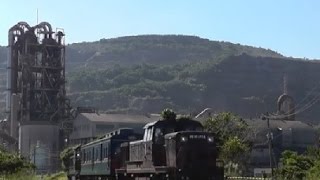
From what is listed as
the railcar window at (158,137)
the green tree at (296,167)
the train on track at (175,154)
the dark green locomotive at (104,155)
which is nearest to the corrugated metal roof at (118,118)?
the dark green locomotive at (104,155)

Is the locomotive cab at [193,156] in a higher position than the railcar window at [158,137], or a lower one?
lower

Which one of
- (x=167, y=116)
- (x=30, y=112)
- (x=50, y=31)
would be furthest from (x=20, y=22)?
(x=167, y=116)

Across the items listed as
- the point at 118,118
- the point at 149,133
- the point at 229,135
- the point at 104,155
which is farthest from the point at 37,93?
the point at 149,133

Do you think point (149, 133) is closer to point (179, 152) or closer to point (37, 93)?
point (179, 152)

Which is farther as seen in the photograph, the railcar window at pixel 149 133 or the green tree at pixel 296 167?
the green tree at pixel 296 167

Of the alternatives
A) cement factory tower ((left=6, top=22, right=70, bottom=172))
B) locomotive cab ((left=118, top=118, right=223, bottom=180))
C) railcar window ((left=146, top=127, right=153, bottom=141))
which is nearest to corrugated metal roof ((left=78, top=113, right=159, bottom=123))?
cement factory tower ((left=6, top=22, right=70, bottom=172))

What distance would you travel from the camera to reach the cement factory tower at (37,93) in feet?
340

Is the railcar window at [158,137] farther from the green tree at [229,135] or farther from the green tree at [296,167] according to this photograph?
the green tree at [229,135]

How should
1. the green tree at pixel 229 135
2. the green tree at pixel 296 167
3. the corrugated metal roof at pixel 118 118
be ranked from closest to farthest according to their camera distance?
the green tree at pixel 296 167 < the green tree at pixel 229 135 < the corrugated metal roof at pixel 118 118

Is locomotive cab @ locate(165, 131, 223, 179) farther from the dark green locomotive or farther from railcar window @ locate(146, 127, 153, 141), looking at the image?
the dark green locomotive

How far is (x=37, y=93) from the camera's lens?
107 metres

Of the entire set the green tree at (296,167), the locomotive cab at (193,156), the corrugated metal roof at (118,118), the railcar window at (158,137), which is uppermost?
the corrugated metal roof at (118,118)

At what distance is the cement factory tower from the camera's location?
103562 millimetres

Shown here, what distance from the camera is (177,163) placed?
2545cm
